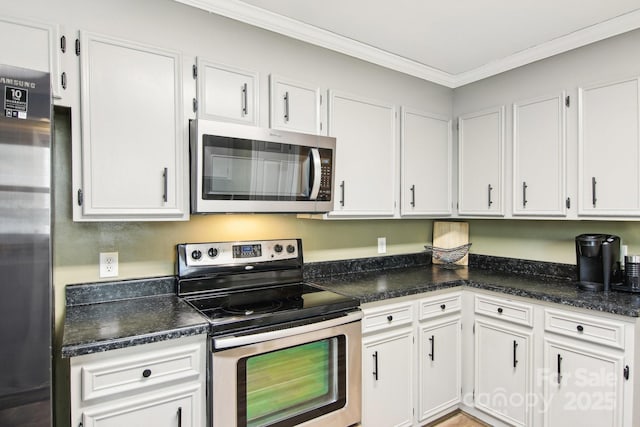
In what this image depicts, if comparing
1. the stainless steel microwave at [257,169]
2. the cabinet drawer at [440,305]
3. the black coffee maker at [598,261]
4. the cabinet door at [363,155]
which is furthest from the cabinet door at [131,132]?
the black coffee maker at [598,261]

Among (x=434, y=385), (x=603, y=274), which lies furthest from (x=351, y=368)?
(x=603, y=274)

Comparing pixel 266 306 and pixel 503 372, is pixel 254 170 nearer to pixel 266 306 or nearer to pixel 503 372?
pixel 266 306

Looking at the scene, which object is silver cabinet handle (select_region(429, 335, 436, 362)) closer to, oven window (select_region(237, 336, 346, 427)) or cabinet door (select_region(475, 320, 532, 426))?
cabinet door (select_region(475, 320, 532, 426))

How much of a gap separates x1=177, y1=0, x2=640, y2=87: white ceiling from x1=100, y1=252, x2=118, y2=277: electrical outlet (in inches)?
51.0

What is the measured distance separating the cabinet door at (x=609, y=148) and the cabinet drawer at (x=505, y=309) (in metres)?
0.68

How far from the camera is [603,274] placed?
2.12m

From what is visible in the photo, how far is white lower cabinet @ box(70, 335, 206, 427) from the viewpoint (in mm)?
1297

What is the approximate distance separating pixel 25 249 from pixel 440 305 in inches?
83.1

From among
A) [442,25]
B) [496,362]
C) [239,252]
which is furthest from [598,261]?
[239,252]

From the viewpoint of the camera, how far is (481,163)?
2.74 meters

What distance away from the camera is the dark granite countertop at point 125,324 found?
131 cm

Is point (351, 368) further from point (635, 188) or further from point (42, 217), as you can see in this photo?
point (635, 188)

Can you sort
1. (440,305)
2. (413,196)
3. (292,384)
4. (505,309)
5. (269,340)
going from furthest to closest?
(413,196), (440,305), (505,309), (292,384), (269,340)

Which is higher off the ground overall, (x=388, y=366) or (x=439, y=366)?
(x=388, y=366)
